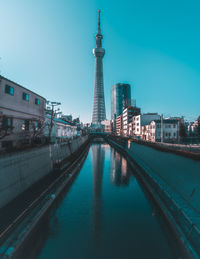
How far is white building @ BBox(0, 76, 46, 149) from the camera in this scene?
505 inches

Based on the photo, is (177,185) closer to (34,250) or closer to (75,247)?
(75,247)

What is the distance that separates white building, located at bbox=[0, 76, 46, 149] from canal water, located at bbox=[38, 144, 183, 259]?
8.69 meters

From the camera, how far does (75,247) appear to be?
6.88 meters

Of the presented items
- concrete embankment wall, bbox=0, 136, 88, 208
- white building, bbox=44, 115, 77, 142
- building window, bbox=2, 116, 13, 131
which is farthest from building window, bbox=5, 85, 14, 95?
white building, bbox=44, 115, 77, 142

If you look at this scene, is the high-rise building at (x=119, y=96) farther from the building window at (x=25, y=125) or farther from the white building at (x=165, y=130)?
the building window at (x=25, y=125)

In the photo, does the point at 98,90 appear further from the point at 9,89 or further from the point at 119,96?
the point at 9,89

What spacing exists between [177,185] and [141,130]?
1782 inches

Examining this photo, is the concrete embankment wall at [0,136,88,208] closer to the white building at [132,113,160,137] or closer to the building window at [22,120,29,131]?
the building window at [22,120,29,131]

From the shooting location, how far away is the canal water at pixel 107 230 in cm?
648

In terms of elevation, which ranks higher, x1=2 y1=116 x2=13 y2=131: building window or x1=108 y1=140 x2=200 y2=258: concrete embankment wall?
x1=2 y1=116 x2=13 y2=131: building window

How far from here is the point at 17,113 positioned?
14.9 m

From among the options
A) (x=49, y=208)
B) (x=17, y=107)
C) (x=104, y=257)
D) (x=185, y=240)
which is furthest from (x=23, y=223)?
(x=17, y=107)

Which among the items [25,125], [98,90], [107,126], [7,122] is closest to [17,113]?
[7,122]

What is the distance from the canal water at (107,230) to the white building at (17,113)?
8.69 m
